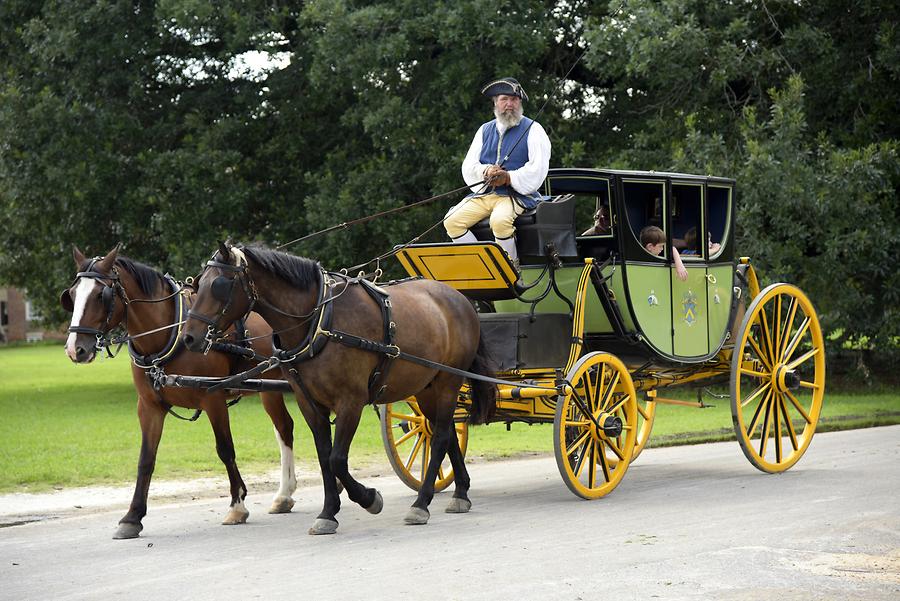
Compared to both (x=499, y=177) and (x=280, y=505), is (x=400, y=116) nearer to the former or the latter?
(x=499, y=177)

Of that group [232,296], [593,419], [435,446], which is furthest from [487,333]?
[232,296]

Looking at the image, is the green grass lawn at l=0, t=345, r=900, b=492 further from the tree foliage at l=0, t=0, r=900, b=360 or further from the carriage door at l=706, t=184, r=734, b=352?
the carriage door at l=706, t=184, r=734, b=352

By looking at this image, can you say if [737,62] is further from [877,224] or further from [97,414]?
[97,414]

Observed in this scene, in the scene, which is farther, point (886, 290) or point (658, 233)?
point (886, 290)

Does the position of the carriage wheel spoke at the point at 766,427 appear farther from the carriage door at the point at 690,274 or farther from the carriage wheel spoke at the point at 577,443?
the carriage wheel spoke at the point at 577,443

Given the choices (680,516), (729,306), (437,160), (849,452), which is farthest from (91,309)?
Result: (437,160)

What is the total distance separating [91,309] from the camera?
8.23 metres

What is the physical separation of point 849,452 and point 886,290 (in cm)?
737

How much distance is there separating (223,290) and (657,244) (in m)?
4.12

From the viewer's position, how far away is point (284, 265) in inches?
326

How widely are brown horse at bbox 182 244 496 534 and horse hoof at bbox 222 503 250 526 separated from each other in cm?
86

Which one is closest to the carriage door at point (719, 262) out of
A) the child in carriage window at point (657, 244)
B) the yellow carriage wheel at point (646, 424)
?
the child in carriage window at point (657, 244)

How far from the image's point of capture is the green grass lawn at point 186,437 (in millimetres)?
12164

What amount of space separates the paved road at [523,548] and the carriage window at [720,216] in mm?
2173
